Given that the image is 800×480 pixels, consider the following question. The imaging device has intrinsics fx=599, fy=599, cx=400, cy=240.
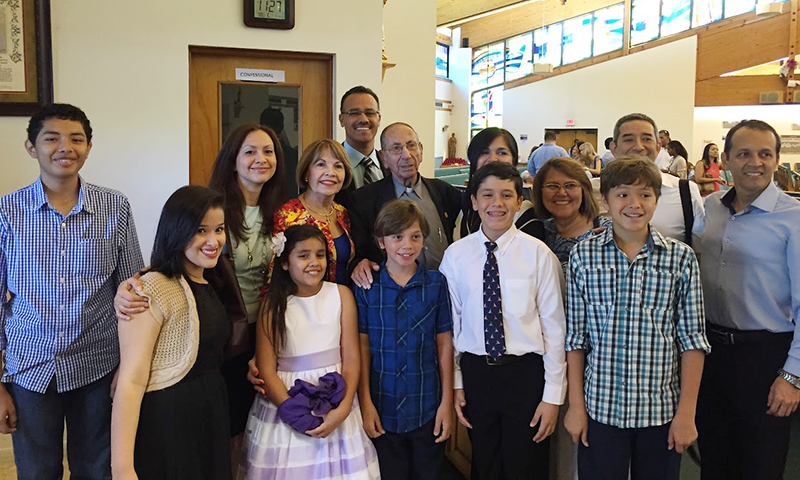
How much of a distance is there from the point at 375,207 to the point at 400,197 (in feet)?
0.36

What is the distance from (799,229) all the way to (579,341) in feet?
2.59

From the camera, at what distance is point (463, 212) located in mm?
2492

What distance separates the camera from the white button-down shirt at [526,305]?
194cm

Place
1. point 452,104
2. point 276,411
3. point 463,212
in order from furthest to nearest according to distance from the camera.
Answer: point 452,104 < point 463,212 < point 276,411

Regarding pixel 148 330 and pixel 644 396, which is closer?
pixel 148 330

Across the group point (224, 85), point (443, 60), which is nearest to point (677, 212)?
point (224, 85)

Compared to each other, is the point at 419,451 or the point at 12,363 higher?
the point at 12,363

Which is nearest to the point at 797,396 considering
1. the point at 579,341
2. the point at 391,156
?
the point at 579,341

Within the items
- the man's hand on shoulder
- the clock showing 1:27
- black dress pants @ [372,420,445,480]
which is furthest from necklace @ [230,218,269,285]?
the clock showing 1:27

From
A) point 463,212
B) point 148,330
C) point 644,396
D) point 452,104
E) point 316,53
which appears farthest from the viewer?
point 452,104

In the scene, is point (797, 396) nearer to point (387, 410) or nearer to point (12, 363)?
point (387, 410)

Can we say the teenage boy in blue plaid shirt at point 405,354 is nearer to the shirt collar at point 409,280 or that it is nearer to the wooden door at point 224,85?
the shirt collar at point 409,280

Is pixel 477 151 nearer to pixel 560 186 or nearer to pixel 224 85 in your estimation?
pixel 560 186

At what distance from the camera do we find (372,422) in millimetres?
1990
